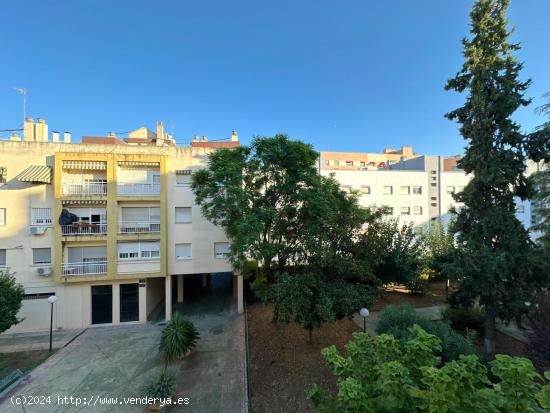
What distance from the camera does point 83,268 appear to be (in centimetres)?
1592

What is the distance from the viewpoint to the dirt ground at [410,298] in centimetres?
1745

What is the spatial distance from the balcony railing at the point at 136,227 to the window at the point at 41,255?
15.5 feet

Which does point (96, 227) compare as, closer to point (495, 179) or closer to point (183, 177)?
point (183, 177)

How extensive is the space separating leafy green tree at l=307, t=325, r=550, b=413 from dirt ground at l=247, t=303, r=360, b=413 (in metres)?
5.18

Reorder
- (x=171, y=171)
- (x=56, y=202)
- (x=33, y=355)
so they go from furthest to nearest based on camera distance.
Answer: (x=171, y=171)
(x=56, y=202)
(x=33, y=355)

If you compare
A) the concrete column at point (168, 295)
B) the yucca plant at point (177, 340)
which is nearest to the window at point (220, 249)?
Answer: the concrete column at point (168, 295)

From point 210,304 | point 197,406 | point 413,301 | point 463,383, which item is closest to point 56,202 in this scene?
point 210,304

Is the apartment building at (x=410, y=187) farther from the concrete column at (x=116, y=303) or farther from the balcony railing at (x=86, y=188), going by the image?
the concrete column at (x=116, y=303)

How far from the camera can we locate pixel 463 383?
3.20 metres

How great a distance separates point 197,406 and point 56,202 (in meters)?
15.0

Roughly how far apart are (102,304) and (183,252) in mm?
6199

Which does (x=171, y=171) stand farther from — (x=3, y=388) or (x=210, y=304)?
(x=3, y=388)

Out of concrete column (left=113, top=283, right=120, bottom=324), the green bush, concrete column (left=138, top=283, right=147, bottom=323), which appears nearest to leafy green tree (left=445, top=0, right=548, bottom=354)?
the green bush

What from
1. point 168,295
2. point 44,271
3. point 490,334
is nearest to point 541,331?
point 490,334
